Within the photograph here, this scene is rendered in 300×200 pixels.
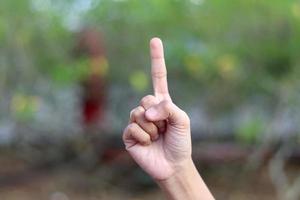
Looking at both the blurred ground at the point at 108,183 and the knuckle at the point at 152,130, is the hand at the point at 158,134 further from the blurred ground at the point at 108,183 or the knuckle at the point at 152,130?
the blurred ground at the point at 108,183

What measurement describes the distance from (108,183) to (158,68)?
4.58m

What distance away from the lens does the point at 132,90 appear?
630 centimetres

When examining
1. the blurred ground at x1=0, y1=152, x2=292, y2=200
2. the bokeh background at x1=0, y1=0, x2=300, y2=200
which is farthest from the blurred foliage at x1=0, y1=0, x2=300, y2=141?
the blurred ground at x1=0, y1=152, x2=292, y2=200

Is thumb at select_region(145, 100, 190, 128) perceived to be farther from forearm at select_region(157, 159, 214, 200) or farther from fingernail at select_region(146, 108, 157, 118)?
forearm at select_region(157, 159, 214, 200)

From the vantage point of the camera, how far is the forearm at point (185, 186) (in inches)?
76.1

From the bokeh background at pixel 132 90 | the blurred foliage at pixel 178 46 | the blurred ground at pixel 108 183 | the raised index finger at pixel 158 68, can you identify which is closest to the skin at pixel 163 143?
the raised index finger at pixel 158 68

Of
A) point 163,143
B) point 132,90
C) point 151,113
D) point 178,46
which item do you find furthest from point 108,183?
point 151,113

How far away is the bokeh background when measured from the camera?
510 centimetres

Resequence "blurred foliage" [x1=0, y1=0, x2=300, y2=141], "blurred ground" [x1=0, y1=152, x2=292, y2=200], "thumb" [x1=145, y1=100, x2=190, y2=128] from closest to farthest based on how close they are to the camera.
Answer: "thumb" [x1=145, y1=100, x2=190, y2=128] < "blurred foliage" [x1=0, y1=0, x2=300, y2=141] < "blurred ground" [x1=0, y1=152, x2=292, y2=200]

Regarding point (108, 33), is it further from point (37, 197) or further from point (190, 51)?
point (37, 197)

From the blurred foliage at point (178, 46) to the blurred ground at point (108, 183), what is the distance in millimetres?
848

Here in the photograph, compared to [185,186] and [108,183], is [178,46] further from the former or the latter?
[185,186]

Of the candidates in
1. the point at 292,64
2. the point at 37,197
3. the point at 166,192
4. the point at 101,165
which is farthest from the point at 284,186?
the point at 166,192

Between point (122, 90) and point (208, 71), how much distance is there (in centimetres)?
141
